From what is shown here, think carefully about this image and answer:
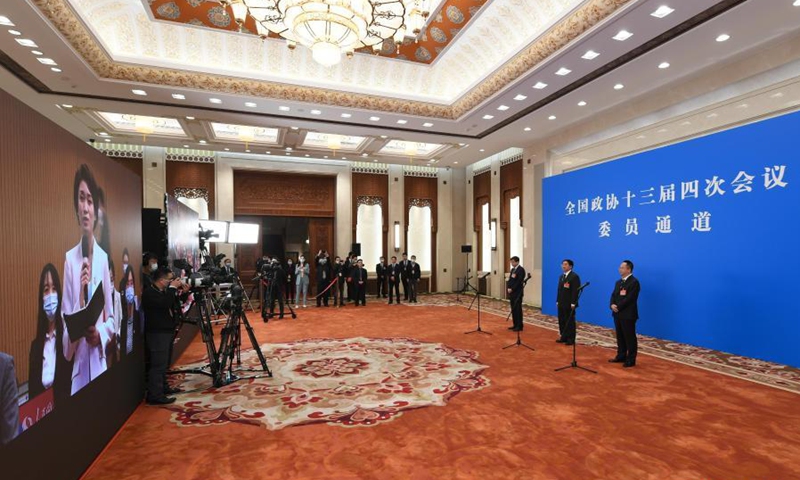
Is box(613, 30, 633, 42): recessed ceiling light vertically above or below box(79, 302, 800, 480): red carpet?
above

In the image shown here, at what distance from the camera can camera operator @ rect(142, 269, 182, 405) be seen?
3.88 meters

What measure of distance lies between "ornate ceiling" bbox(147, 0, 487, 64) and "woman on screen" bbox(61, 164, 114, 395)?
4.10 meters

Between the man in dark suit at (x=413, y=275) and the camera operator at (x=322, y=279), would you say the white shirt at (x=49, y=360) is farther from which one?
the man in dark suit at (x=413, y=275)

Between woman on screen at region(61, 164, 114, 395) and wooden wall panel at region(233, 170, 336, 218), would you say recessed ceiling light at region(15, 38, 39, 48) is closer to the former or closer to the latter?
woman on screen at region(61, 164, 114, 395)

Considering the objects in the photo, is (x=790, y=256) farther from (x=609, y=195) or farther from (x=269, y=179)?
(x=269, y=179)

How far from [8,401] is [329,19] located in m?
3.93

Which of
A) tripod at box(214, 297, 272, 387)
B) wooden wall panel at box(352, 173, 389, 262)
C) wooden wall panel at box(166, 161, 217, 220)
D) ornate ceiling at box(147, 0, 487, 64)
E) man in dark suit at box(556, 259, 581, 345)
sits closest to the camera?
tripod at box(214, 297, 272, 387)

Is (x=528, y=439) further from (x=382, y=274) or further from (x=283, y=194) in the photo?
(x=283, y=194)

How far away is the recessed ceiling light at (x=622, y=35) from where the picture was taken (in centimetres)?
514

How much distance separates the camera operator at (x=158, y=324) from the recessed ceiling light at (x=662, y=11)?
6.02m

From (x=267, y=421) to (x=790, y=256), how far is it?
6.35 metres

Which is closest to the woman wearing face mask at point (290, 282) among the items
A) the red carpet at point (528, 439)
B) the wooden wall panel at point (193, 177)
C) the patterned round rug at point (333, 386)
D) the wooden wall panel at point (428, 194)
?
the wooden wall panel at point (193, 177)

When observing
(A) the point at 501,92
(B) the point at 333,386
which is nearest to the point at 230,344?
(B) the point at 333,386

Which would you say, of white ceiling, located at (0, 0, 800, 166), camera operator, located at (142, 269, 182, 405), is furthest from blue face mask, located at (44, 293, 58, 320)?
white ceiling, located at (0, 0, 800, 166)
